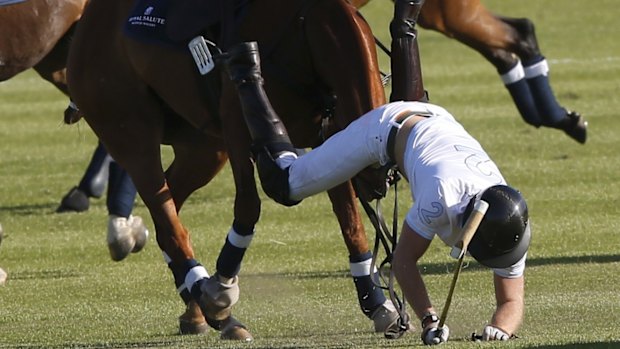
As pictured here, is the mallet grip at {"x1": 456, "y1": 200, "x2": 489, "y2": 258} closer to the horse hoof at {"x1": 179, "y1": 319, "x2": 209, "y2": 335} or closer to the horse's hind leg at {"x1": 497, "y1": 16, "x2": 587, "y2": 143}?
the horse hoof at {"x1": 179, "y1": 319, "x2": 209, "y2": 335}

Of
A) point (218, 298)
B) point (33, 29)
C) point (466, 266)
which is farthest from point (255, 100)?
point (33, 29)

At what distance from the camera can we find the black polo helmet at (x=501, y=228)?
6.54 meters

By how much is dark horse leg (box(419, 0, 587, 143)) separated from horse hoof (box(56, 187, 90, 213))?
11.6 feet

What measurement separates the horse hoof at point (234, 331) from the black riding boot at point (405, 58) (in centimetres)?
138

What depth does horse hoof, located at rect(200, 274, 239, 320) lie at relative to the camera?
26.8 feet

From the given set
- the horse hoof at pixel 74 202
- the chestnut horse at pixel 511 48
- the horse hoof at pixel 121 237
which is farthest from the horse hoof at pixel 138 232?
the horse hoof at pixel 74 202

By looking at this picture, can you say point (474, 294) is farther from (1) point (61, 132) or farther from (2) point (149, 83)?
(1) point (61, 132)

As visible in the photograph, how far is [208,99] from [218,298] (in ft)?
3.33

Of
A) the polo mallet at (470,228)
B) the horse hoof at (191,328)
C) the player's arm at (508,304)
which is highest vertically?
the polo mallet at (470,228)

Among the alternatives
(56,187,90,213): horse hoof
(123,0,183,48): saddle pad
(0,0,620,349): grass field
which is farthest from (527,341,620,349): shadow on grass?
(56,187,90,213): horse hoof

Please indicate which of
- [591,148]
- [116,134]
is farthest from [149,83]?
[591,148]

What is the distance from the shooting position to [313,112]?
8125mm

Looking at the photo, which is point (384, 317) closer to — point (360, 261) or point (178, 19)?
point (360, 261)

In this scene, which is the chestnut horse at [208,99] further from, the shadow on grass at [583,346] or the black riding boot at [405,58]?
the shadow on grass at [583,346]
